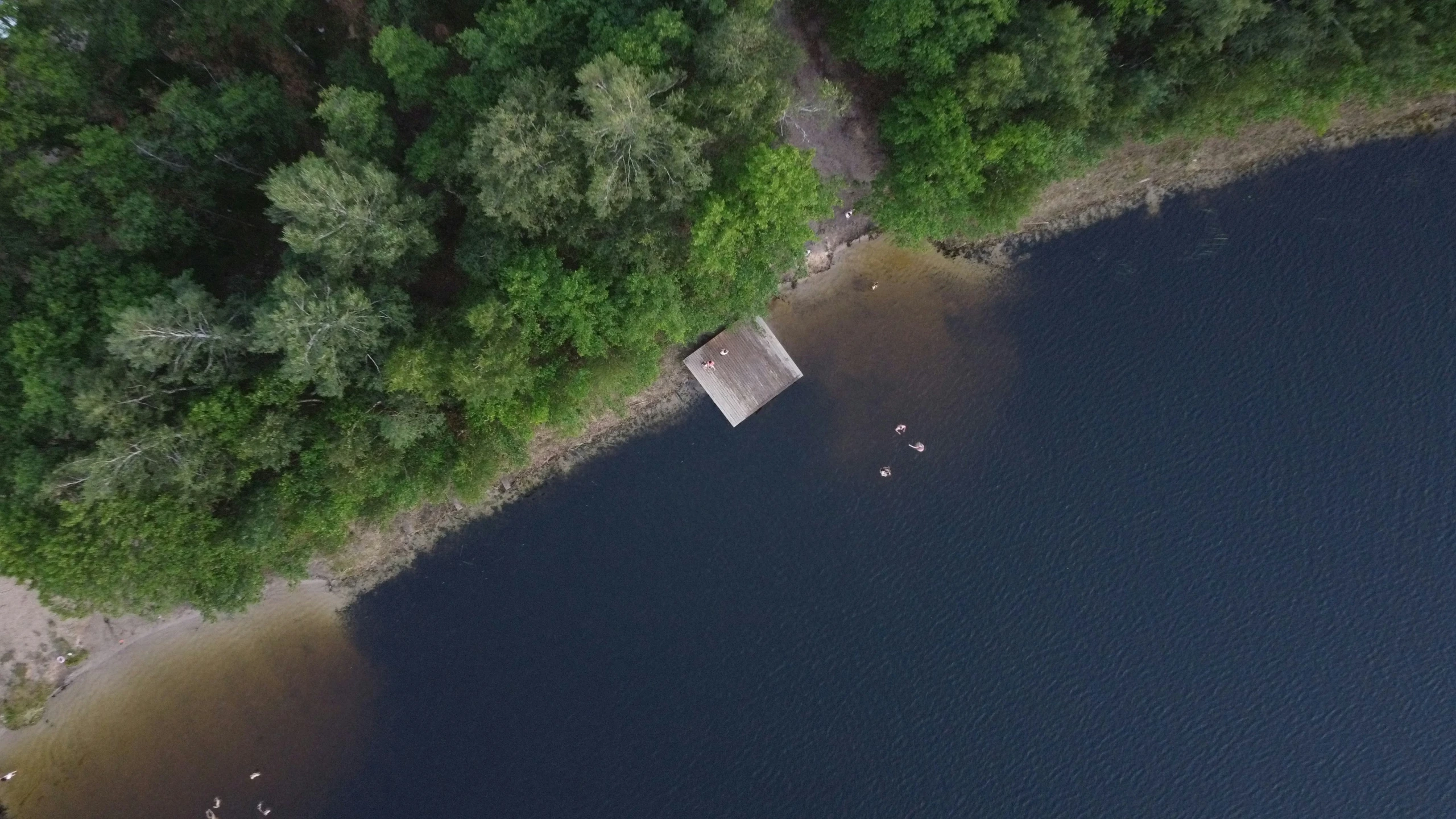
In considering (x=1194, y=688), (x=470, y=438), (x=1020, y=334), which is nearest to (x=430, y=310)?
(x=470, y=438)

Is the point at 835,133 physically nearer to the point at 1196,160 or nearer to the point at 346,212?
the point at 1196,160

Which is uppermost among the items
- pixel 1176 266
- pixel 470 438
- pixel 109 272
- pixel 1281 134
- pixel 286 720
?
pixel 109 272

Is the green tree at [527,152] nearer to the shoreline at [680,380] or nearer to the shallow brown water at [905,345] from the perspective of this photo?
the shoreline at [680,380]

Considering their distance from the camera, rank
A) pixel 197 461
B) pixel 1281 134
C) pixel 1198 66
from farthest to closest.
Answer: pixel 1281 134 → pixel 1198 66 → pixel 197 461

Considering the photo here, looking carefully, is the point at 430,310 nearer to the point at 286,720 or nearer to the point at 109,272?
the point at 109,272

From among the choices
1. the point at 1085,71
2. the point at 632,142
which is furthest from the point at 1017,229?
the point at 632,142

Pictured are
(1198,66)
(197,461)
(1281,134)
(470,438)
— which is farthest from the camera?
(1281,134)

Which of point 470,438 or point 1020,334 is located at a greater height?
point 470,438

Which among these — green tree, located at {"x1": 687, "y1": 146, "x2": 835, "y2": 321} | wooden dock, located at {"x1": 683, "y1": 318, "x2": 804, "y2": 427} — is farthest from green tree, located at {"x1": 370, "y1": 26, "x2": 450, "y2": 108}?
wooden dock, located at {"x1": 683, "y1": 318, "x2": 804, "y2": 427}
